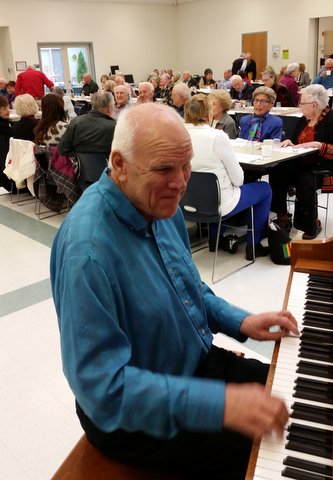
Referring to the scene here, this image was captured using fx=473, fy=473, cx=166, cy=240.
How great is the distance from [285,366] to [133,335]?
1.22 feet

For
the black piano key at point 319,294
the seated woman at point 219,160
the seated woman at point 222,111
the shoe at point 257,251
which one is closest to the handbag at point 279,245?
the shoe at point 257,251

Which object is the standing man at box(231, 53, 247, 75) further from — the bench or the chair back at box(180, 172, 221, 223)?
the bench

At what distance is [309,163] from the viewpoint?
3.95 meters

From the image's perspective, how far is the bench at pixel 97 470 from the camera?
1.17 meters

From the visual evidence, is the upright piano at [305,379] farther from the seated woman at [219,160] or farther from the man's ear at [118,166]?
the seated woman at [219,160]

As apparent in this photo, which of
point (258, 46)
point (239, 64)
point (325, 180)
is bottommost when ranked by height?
point (325, 180)

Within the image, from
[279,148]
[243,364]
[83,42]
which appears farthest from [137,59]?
[243,364]

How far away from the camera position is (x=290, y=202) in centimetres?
486

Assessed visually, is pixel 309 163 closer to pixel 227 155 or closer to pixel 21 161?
pixel 227 155

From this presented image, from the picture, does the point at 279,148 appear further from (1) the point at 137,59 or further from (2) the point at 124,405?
(1) the point at 137,59

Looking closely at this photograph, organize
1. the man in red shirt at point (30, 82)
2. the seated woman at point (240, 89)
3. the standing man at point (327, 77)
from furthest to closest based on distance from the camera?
the standing man at point (327, 77), the man in red shirt at point (30, 82), the seated woman at point (240, 89)

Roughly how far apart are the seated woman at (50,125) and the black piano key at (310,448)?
4284mm

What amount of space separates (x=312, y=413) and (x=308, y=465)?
13 centimetres

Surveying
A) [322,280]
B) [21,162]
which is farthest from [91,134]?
A: [322,280]
